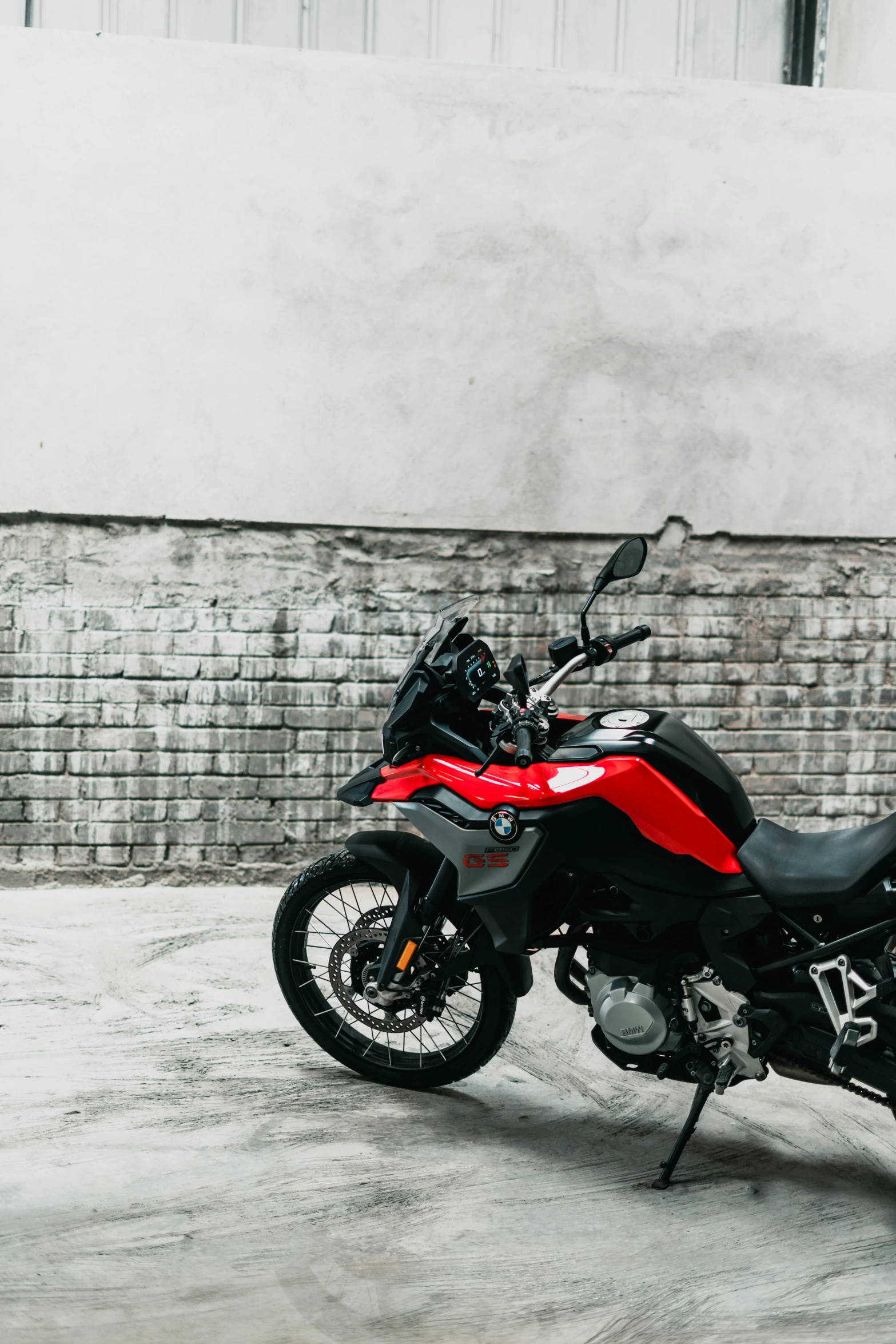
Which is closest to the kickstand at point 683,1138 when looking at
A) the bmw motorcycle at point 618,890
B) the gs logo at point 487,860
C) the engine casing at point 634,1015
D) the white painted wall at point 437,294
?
the bmw motorcycle at point 618,890

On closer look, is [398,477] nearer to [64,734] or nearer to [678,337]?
[678,337]

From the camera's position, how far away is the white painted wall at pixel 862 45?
14.0 feet

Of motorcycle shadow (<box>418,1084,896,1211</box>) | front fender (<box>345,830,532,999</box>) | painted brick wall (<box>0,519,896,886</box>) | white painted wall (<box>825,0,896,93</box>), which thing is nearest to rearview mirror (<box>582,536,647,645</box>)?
front fender (<box>345,830,532,999</box>)

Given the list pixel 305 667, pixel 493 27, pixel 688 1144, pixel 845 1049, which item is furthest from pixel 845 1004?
pixel 493 27

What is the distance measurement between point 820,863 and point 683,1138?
64cm

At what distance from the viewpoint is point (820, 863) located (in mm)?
2035

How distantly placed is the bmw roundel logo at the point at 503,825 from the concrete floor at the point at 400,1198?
700 mm

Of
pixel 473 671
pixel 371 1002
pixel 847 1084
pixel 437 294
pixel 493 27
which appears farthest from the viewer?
pixel 493 27

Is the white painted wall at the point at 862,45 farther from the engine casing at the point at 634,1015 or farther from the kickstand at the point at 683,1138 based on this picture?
the kickstand at the point at 683,1138

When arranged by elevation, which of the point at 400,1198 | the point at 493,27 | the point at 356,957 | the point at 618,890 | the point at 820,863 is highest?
the point at 493,27

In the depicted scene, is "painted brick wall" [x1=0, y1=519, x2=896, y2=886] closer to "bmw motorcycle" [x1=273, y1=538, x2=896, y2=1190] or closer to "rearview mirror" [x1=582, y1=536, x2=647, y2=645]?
"bmw motorcycle" [x1=273, y1=538, x2=896, y2=1190]

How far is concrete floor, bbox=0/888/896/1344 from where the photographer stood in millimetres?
1736

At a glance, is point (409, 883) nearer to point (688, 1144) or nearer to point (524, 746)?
point (524, 746)

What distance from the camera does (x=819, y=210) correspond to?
159 inches
